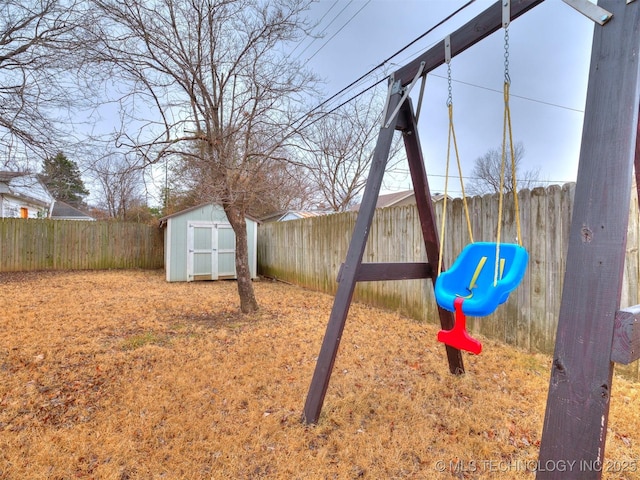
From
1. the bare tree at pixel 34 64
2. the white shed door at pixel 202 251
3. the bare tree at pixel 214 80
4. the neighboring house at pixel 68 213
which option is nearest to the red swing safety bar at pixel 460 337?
the bare tree at pixel 214 80

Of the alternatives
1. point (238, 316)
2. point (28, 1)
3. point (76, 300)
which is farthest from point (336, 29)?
point (76, 300)

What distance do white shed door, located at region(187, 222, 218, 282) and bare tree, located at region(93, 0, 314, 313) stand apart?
3.88 m

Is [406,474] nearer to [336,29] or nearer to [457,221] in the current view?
[457,221]

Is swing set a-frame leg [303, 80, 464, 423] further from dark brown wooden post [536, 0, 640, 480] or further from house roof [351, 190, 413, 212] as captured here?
house roof [351, 190, 413, 212]

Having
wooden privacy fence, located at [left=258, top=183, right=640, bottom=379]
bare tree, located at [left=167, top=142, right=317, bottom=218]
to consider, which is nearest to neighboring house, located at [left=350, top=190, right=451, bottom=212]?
wooden privacy fence, located at [left=258, top=183, right=640, bottom=379]

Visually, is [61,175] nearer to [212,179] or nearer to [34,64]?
[34,64]

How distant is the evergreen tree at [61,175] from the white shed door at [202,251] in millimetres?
2833

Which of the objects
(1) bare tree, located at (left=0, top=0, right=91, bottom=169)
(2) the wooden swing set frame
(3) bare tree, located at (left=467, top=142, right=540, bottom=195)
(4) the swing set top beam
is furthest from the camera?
(3) bare tree, located at (left=467, top=142, right=540, bottom=195)

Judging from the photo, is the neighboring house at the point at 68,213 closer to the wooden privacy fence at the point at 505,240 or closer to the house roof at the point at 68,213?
the house roof at the point at 68,213

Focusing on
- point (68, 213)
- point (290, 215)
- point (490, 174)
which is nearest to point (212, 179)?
point (290, 215)

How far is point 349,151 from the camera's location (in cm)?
1302

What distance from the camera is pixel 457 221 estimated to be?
3.94m

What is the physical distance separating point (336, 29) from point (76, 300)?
6.03 metres

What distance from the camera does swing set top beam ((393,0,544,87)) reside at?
1.62 meters
